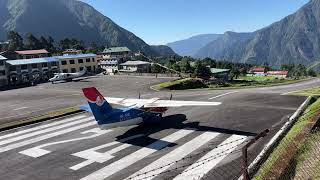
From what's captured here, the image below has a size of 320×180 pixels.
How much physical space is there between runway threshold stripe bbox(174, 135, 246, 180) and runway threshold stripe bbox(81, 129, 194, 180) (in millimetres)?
4617

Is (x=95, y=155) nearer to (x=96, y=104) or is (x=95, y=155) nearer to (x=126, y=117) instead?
(x=96, y=104)

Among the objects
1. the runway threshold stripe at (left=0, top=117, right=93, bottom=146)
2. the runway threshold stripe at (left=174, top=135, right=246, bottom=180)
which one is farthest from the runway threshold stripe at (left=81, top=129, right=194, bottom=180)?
the runway threshold stripe at (left=0, top=117, right=93, bottom=146)

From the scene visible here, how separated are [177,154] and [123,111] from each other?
864 cm

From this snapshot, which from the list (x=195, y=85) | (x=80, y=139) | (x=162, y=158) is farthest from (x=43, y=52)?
(x=162, y=158)

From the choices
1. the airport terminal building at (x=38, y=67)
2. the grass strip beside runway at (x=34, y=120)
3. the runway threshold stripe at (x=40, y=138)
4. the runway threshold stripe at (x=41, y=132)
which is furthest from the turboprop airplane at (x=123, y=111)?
the airport terminal building at (x=38, y=67)

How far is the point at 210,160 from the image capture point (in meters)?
26.0

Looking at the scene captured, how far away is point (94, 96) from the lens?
33.5 m

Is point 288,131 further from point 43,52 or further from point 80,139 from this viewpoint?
point 43,52

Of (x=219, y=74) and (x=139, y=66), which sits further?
(x=219, y=74)

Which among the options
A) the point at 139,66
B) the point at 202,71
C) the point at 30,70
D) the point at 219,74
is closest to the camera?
the point at 30,70

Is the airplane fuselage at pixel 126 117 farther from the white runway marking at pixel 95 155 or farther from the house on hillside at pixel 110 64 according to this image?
the house on hillside at pixel 110 64

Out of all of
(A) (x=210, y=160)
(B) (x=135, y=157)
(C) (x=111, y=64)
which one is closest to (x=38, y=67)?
(C) (x=111, y=64)

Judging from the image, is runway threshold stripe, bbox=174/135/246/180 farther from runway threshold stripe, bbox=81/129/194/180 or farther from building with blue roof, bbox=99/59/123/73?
building with blue roof, bbox=99/59/123/73

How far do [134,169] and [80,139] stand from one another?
10757mm
